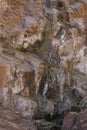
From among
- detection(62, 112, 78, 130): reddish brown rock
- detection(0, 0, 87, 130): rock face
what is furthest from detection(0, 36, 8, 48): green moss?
detection(62, 112, 78, 130): reddish brown rock

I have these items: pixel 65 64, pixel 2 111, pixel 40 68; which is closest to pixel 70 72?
pixel 65 64

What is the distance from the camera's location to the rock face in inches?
425

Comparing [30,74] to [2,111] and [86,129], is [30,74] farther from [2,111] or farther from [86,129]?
[86,129]

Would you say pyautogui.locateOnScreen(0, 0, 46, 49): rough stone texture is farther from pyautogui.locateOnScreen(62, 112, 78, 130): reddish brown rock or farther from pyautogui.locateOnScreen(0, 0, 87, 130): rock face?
pyautogui.locateOnScreen(62, 112, 78, 130): reddish brown rock

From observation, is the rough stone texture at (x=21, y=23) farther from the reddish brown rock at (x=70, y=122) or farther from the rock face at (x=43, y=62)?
the reddish brown rock at (x=70, y=122)

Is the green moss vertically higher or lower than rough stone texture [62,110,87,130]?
higher

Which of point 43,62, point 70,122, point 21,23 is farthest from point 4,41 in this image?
point 70,122

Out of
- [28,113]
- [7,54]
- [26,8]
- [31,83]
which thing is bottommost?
[28,113]

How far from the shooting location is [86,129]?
9.13 meters

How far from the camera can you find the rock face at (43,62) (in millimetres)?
10805

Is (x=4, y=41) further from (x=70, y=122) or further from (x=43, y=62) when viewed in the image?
(x=70, y=122)

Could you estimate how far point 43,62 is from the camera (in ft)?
39.0

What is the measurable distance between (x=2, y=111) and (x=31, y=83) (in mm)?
1668

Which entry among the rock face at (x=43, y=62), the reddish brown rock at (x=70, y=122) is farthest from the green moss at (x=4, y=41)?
the reddish brown rock at (x=70, y=122)
